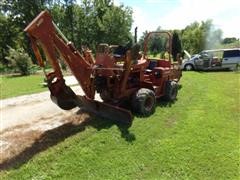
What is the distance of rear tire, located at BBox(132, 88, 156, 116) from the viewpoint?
27.3 feet

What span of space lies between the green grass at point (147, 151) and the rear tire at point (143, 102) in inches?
9.5

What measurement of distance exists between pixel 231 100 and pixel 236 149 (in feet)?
16.2

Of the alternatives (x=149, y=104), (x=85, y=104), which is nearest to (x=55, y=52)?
(x=85, y=104)

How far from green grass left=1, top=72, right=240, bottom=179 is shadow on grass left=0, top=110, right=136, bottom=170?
24 millimetres

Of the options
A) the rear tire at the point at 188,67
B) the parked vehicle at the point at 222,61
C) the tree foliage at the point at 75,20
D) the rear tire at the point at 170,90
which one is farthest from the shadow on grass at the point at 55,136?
the tree foliage at the point at 75,20

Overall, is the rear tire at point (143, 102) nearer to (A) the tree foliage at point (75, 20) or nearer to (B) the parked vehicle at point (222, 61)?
(B) the parked vehicle at point (222, 61)

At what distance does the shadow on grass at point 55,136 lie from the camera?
5.77 metres

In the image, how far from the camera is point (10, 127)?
8.08 m

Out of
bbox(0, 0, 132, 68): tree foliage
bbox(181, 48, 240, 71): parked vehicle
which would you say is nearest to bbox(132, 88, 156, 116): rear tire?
bbox(181, 48, 240, 71): parked vehicle

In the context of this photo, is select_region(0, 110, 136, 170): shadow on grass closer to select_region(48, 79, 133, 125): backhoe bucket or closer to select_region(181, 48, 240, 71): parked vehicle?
select_region(48, 79, 133, 125): backhoe bucket

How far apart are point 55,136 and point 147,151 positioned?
2092 mm

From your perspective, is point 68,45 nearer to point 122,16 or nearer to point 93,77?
point 93,77

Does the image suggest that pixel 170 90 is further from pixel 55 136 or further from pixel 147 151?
pixel 55 136

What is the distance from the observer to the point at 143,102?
27.6ft
